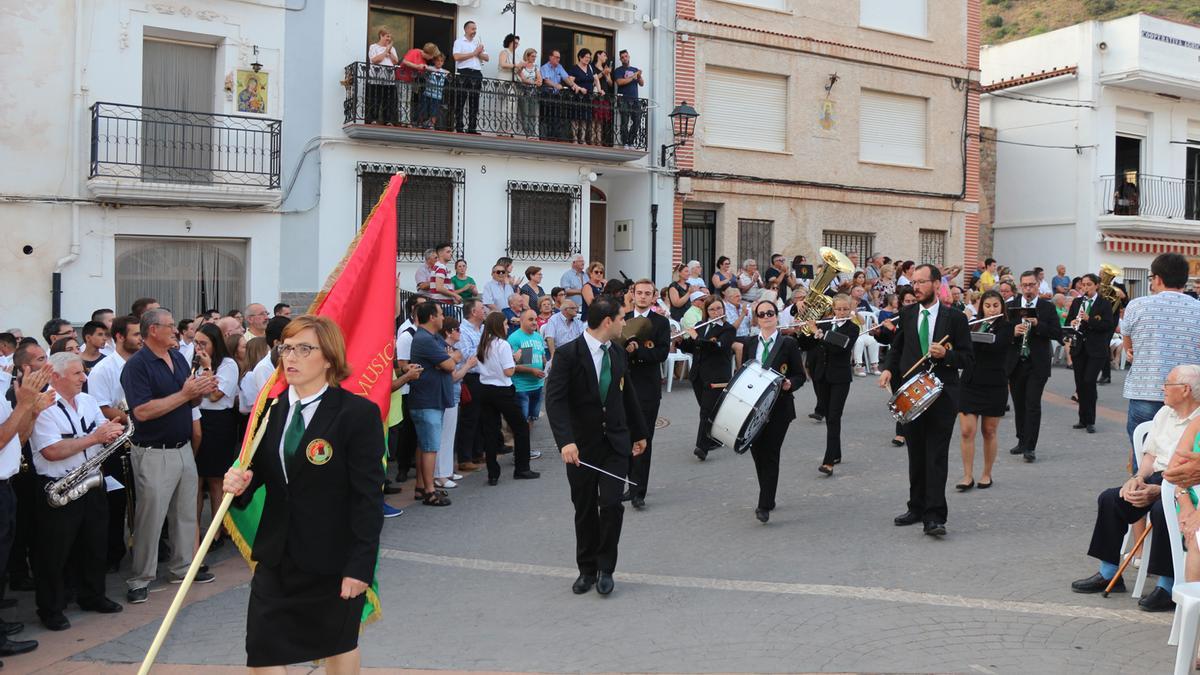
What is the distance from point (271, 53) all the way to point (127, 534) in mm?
11099

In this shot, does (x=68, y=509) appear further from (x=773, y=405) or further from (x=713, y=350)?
(x=713, y=350)

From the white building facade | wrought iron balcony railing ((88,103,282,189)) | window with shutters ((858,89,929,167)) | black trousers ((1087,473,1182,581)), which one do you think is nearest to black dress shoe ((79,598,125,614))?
black trousers ((1087,473,1182,581))

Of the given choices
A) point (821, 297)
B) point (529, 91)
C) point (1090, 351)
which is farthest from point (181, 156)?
point (1090, 351)

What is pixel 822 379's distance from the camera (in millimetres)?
11742

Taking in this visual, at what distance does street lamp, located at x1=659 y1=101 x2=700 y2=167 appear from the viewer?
1995 cm

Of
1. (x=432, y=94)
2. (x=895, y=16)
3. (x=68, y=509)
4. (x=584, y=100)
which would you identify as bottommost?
(x=68, y=509)

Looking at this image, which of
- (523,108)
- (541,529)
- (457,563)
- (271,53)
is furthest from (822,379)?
(271,53)

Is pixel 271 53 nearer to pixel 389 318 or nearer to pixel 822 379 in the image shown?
pixel 822 379

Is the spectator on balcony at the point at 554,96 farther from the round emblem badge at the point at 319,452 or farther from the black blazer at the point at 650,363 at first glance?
the round emblem badge at the point at 319,452

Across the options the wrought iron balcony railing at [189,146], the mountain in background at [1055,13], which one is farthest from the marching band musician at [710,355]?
the mountain in background at [1055,13]

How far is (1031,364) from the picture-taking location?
1190cm

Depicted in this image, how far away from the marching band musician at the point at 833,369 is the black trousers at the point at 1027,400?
1.88 meters

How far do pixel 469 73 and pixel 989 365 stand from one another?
11.5 metres

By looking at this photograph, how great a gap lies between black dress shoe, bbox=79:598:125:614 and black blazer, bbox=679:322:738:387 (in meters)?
6.18
